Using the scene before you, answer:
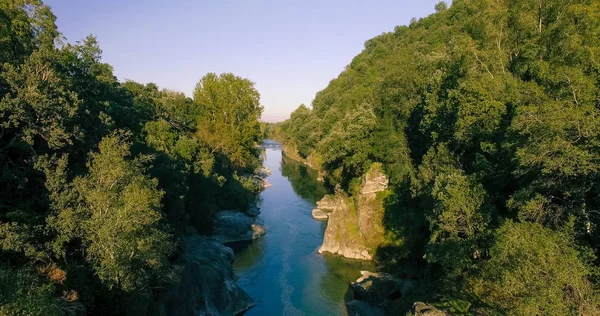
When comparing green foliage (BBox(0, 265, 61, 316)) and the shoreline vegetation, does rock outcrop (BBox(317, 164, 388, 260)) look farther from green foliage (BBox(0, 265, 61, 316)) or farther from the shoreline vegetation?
green foliage (BBox(0, 265, 61, 316))

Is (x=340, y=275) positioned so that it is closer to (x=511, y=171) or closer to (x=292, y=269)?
(x=292, y=269)

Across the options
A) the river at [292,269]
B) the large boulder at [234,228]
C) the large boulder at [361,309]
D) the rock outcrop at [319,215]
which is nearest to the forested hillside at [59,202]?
the river at [292,269]

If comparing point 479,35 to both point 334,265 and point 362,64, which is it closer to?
point 334,265

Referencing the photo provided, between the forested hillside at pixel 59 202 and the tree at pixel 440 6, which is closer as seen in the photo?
the forested hillside at pixel 59 202

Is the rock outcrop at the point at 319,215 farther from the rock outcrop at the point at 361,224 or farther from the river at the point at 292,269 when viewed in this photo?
the rock outcrop at the point at 361,224

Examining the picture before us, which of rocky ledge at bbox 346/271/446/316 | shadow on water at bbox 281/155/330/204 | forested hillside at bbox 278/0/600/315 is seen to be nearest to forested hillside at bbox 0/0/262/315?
rocky ledge at bbox 346/271/446/316

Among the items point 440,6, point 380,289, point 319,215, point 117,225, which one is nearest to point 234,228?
point 319,215
